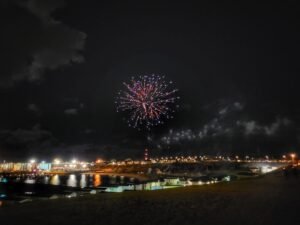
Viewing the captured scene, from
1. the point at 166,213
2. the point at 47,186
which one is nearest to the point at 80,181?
the point at 47,186

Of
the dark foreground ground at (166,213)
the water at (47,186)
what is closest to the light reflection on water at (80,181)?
the water at (47,186)

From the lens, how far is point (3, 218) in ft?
60.3

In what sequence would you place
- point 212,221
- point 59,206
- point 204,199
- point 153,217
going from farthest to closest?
1. point 204,199
2. point 59,206
3. point 153,217
4. point 212,221

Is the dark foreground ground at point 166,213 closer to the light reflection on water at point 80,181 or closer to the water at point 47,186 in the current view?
the water at point 47,186

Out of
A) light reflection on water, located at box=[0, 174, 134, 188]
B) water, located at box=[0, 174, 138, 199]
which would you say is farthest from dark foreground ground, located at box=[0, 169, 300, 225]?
light reflection on water, located at box=[0, 174, 134, 188]

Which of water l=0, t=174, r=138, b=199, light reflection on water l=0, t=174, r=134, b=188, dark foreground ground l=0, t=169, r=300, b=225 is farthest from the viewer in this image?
light reflection on water l=0, t=174, r=134, b=188

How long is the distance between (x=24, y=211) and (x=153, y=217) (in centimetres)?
852

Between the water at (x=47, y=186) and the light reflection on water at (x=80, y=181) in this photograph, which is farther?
the light reflection on water at (x=80, y=181)

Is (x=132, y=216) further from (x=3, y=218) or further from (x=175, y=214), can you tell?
(x=3, y=218)

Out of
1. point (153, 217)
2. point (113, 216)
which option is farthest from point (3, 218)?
point (153, 217)

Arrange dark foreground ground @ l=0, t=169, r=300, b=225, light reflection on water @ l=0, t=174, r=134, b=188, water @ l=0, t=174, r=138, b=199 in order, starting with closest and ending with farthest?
1. dark foreground ground @ l=0, t=169, r=300, b=225
2. water @ l=0, t=174, r=138, b=199
3. light reflection on water @ l=0, t=174, r=134, b=188

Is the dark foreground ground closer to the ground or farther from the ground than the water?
farther from the ground

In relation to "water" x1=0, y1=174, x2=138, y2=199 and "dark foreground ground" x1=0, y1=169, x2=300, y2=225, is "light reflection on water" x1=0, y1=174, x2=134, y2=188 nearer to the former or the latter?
"water" x1=0, y1=174, x2=138, y2=199

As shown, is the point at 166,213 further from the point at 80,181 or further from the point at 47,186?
the point at 80,181
